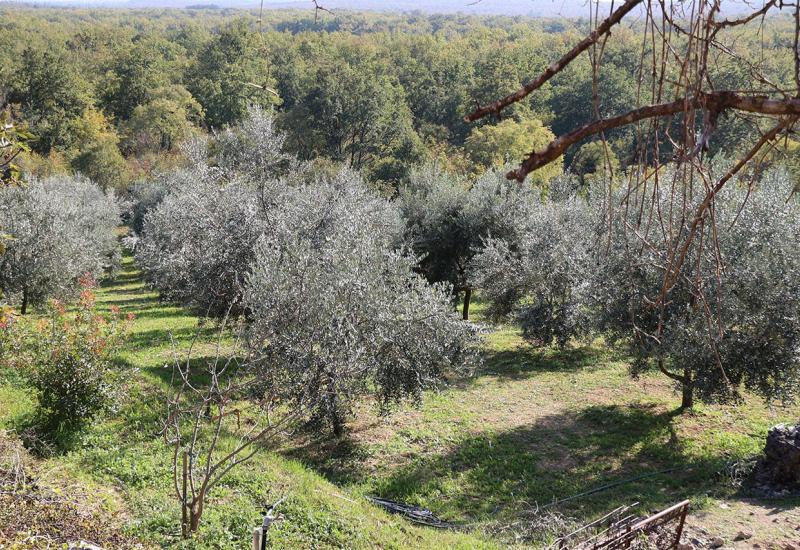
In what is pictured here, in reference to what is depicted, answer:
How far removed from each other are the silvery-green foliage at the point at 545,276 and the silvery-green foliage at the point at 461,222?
2226 millimetres

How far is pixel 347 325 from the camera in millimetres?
10055

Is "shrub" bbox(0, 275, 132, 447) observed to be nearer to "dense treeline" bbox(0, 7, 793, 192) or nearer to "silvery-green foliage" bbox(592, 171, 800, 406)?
"silvery-green foliage" bbox(592, 171, 800, 406)

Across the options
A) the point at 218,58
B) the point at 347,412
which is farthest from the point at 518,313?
the point at 218,58

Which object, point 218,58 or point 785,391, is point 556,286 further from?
point 218,58

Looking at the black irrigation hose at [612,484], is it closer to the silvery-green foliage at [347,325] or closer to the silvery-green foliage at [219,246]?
the silvery-green foliage at [347,325]

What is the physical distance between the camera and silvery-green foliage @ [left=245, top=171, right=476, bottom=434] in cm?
988

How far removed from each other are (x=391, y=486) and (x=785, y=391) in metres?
6.74

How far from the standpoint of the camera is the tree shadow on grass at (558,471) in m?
9.69

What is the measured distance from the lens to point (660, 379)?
15664 mm

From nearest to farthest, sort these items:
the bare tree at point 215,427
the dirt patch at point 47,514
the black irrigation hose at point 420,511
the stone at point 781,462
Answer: the dirt patch at point 47,514 < the bare tree at point 215,427 < the black irrigation hose at point 420,511 < the stone at point 781,462

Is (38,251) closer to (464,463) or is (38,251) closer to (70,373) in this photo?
(70,373)

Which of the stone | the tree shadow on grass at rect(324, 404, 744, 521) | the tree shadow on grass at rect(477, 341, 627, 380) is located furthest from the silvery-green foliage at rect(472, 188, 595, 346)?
the stone

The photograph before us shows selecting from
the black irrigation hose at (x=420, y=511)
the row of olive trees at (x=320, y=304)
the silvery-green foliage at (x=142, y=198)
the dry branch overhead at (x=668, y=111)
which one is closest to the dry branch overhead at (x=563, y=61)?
the dry branch overhead at (x=668, y=111)

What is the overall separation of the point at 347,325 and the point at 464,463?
3341 millimetres
